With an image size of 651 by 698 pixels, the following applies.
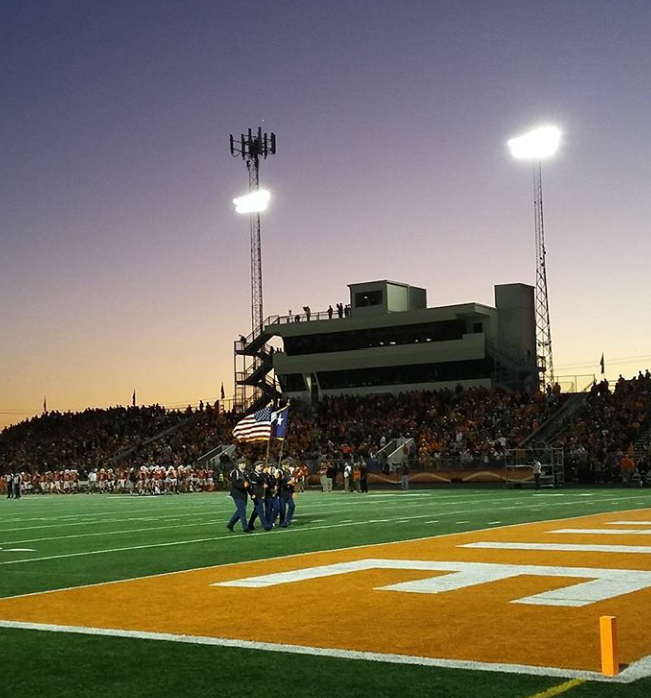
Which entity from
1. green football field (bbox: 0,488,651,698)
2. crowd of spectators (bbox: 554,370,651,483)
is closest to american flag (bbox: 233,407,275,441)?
green football field (bbox: 0,488,651,698)

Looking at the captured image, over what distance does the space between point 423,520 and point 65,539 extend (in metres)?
7.58

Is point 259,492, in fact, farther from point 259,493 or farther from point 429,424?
point 429,424

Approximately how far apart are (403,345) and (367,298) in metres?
4.24

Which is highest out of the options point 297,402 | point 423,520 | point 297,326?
point 297,326

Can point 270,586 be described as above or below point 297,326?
below

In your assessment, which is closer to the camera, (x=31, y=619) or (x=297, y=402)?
(x=31, y=619)

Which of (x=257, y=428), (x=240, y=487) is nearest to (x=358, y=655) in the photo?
(x=240, y=487)

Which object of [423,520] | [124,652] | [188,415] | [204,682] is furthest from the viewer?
[188,415]

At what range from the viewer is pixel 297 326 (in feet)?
215

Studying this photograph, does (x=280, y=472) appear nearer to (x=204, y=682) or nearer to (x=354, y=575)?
(x=354, y=575)

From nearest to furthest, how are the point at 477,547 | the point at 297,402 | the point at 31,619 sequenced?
the point at 31,619
the point at 477,547
the point at 297,402

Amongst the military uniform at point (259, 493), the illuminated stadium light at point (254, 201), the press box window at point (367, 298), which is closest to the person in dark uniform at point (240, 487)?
the military uniform at point (259, 493)

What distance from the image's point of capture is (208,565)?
14078 mm

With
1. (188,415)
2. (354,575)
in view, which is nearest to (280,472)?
(354,575)
